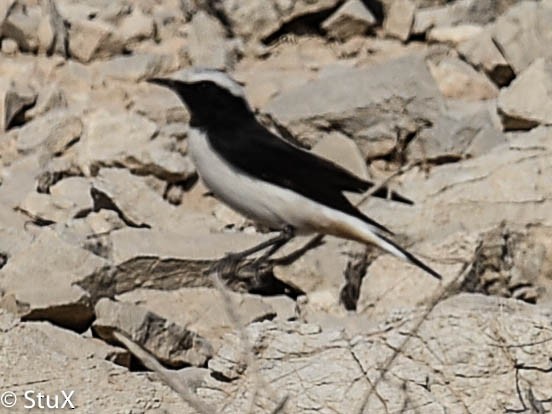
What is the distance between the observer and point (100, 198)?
8062mm

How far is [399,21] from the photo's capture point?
10211mm

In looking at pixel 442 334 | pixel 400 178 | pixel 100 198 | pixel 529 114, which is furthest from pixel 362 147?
pixel 442 334

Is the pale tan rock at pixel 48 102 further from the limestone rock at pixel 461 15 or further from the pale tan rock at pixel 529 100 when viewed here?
the pale tan rock at pixel 529 100

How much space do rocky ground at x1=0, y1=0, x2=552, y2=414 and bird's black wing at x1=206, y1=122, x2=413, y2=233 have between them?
28 centimetres

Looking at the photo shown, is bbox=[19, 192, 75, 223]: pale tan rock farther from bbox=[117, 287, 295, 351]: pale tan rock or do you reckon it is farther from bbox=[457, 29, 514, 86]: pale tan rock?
bbox=[457, 29, 514, 86]: pale tan rock

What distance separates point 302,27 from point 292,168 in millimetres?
2876

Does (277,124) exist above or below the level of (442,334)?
below

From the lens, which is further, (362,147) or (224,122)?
(362,147)

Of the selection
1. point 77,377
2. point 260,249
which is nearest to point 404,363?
point 77,377

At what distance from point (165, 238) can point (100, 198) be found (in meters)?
0.80

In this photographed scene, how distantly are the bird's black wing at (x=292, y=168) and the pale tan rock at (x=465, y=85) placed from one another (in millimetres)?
1889

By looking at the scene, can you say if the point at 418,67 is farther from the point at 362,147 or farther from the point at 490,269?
the point at 490,269

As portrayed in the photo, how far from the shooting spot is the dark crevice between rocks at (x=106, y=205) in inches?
314

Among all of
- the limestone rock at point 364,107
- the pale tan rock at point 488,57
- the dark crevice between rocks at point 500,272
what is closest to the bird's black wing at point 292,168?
the dark crevice between rocks at point 500,272
